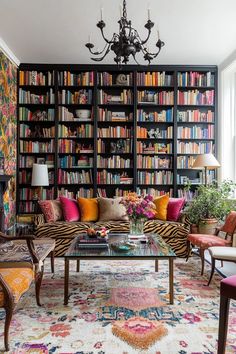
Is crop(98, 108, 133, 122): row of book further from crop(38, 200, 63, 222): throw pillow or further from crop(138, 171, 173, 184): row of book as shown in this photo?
crop(38, 200, 63, 222): throw pillow

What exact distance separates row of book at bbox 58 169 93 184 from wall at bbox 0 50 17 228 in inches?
32.7

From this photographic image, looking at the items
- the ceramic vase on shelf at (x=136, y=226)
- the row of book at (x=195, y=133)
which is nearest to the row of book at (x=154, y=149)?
the row of book at (x=195, y=133)

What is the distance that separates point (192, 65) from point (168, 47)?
101cm

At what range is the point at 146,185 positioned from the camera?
6.20m

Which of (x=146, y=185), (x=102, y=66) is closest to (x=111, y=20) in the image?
(x=102, y=66)

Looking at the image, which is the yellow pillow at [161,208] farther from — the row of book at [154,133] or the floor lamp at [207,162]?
the row of book at [154,133]

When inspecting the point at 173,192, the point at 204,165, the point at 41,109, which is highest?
the point at 41,109

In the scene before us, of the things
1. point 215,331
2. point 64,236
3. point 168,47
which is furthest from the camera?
point 168,47

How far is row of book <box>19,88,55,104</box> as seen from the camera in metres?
5.95

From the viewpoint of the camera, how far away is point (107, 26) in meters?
4.49

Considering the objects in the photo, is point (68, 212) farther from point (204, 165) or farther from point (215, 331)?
point (215, 331)

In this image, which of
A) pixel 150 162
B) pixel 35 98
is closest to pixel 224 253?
pixel 150 162

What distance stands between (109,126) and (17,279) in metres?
4.17

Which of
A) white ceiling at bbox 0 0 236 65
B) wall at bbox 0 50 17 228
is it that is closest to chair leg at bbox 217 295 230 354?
white ceiling at bbox 0 0 236 65
